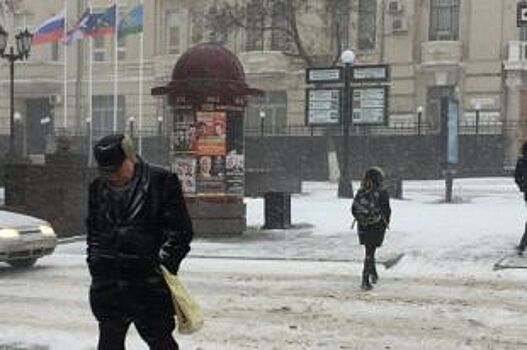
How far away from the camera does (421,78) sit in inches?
1665

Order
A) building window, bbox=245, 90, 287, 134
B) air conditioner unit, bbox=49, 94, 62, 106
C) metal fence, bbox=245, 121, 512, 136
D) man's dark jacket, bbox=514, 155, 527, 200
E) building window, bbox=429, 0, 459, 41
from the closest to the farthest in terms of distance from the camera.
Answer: man's dark jacket, bbox=514, 155, 527, 200 < metal fence, bbox=245, 121, 512, 136 < building window, bbox=429, 0, 459, 41 < building window, bbox=245, 90, 287, 134 < air conditioner unit, bbox=49, 94, 62, 106

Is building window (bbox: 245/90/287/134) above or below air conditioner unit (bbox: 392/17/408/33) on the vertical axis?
below

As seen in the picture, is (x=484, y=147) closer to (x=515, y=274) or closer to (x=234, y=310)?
(x=515, y=274)

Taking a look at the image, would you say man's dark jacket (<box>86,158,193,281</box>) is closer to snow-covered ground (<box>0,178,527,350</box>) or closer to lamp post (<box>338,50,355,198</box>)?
snow-covered ground (<box>0,178,527,350</box>)

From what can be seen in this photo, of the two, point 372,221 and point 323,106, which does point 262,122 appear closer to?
point 323,106

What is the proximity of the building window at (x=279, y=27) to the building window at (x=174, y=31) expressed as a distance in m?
6.08

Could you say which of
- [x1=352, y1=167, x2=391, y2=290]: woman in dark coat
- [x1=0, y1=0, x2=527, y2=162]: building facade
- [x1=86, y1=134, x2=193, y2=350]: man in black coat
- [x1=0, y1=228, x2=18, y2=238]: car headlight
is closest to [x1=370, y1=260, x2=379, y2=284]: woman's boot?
[x1=352, y1=167, x2=391, y2=290]: woman in dark coat

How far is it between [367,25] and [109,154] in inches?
1576

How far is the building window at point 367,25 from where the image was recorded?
4372cm

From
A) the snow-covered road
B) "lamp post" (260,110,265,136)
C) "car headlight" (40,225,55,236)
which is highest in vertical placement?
"lamp post" (260,110,265,136)

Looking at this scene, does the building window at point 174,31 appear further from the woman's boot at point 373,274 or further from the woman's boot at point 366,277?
the woman's boot at point 366,277

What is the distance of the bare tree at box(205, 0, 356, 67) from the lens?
37.4 m

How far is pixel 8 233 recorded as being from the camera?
13180mm

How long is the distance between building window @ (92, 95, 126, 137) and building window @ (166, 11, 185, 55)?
12.6 ft
